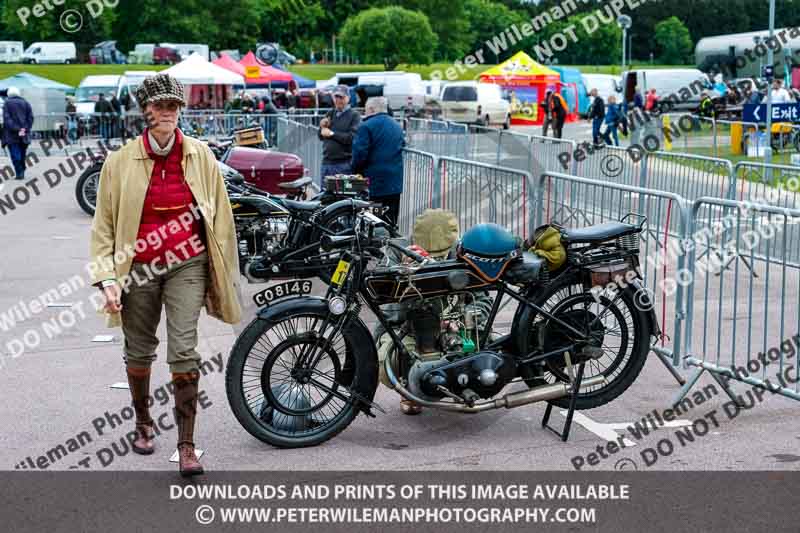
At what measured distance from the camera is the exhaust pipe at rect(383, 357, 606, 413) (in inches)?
226

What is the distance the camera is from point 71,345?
822 cm

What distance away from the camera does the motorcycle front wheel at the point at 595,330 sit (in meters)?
6.00

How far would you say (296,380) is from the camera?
5.64 metres

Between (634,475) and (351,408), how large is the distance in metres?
1.49

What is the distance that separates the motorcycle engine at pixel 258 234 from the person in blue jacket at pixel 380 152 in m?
1.35

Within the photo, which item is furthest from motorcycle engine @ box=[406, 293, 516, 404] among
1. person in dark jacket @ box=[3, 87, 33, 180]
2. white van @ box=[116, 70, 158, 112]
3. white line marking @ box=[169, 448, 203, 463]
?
white van @ box=[116, 70, 158, 112]

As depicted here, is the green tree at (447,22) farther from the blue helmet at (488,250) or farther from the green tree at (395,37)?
the blue helmet at (488,250)

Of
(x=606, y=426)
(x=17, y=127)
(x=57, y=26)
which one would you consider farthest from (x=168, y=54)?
(x=606, y=426)

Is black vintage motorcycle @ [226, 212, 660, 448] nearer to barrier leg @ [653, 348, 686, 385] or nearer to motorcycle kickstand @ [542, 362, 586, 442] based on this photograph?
motorcycle kickstand @ [542, 362, 586, 442]

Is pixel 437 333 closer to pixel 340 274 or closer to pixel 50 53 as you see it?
pixel 340 274

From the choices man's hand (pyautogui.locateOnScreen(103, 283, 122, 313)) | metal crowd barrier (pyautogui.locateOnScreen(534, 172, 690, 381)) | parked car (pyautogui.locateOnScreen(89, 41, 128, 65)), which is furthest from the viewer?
parked car (pyautogui.locateOnScreen(89, 41, 128, 65))

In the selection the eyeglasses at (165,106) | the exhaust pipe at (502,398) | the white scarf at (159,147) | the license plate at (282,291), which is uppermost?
the eyeglasses at (165,106)

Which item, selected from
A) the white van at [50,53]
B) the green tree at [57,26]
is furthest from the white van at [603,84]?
the white van at [50,53]

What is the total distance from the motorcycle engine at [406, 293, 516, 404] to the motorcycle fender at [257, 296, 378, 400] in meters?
0.23
